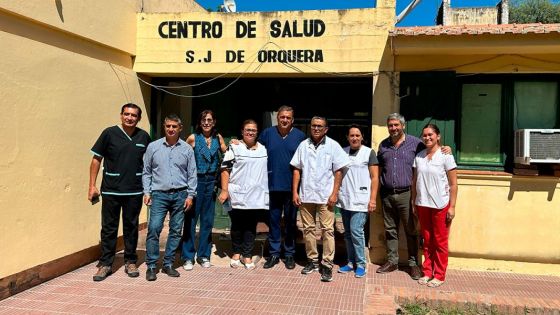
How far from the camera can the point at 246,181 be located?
513cm

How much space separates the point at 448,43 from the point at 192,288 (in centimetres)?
404

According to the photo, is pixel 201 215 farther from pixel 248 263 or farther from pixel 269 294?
pixel 269 294

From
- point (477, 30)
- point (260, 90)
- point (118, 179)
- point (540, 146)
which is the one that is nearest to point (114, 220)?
point (118, 179)

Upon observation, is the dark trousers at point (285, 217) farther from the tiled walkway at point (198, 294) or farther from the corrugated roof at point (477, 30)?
the corrugated roof at point (477, 30)

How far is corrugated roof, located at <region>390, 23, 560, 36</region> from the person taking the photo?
4754mm

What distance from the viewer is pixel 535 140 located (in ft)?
16.9

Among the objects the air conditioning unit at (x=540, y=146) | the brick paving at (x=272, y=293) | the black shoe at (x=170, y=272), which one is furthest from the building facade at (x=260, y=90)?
the black shoe at (x=170, y=272)

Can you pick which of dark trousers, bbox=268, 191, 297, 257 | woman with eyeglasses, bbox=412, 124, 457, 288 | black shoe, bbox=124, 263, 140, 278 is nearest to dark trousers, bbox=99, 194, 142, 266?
black shoe, bbox=124, 263, 140, 278

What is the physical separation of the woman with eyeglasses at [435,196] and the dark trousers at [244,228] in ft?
6.35

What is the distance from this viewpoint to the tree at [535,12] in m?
24.4

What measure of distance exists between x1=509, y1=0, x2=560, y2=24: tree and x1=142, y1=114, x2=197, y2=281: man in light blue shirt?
2523 cm

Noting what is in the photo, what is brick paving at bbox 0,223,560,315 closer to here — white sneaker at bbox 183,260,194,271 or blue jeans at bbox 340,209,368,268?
white sneaker at bbox 183,260,194,271

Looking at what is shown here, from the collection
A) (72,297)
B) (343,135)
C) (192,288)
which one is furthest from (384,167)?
(72,297)

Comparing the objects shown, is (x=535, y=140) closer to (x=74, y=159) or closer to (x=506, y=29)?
(x=506, y=29)
